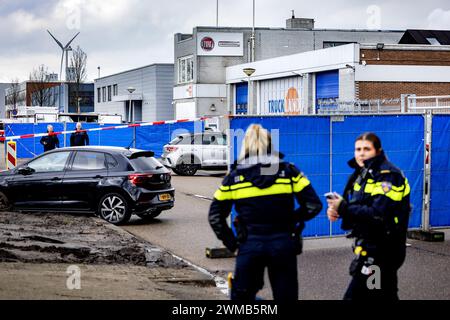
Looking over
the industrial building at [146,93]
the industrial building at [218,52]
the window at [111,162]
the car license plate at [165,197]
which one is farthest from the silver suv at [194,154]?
the industrial building at [146,93]

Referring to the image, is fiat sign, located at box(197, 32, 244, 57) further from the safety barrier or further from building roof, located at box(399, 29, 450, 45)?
the safety barrier

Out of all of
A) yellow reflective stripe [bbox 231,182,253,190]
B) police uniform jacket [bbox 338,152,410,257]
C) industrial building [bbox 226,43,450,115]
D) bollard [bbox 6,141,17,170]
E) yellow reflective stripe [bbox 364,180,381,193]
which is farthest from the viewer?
industrial building [bbox 226,43,450,115]

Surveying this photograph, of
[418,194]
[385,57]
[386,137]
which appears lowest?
[418,194]

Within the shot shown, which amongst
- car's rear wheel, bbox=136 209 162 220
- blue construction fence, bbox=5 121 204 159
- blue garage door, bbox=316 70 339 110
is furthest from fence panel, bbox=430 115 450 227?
blue garage door, bbox=316 70 339 110

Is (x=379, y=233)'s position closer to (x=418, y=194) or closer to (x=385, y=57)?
(x=418, y=194)

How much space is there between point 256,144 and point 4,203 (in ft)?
35.9

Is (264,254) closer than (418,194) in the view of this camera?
Yes

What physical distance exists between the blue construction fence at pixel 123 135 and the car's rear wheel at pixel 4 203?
13266 millimetres

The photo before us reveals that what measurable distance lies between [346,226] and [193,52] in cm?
5323

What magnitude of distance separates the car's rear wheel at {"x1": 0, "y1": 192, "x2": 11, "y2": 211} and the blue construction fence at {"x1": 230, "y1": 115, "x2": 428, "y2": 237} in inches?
256

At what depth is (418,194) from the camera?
487 inches

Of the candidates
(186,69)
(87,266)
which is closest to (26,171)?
(87,266)

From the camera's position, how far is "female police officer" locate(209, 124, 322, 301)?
5.54m
